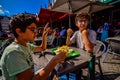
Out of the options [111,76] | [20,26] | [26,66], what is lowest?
[111,76]

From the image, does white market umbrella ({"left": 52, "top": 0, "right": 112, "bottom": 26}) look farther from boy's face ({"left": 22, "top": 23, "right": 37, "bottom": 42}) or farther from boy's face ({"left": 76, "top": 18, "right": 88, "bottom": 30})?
boy's face ({"left": 22, "top": 23, "right": 37, "bottom": 42})

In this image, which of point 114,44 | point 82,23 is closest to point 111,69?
point 114,44

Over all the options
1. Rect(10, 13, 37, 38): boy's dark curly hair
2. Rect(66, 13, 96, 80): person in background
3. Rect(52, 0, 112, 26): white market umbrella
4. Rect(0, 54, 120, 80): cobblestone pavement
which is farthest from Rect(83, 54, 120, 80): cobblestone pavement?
Rect(10, 13, 37, 38): boy's dark curly hair

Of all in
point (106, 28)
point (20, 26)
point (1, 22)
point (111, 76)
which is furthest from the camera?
point (1, 22)

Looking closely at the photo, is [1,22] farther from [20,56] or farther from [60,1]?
[20,56]

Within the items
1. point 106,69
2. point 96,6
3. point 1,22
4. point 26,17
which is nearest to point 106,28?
point 96,6

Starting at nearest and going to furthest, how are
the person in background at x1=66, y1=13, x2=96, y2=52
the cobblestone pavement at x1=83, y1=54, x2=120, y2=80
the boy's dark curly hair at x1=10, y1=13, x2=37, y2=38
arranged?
the boy's dark curly hair at x1=10, y1=13, x2=37, y2=38
the person in background at x1=66, y1=13, x2=96, y2=52
the cobblestone pavement at x1=83, y1=54, x2=120, y2=80

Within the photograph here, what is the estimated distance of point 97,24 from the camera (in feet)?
52.5

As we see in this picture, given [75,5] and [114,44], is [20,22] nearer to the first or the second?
[114,44]

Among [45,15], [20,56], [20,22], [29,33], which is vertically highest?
[45,15]

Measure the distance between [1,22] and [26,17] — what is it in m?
28.0

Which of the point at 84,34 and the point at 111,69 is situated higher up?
the point at 84,34

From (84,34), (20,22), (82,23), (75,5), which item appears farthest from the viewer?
(75,5)

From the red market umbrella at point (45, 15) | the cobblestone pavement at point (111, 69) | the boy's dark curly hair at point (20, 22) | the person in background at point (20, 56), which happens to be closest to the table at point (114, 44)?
the cobblestone pavement at point (111, 69)
